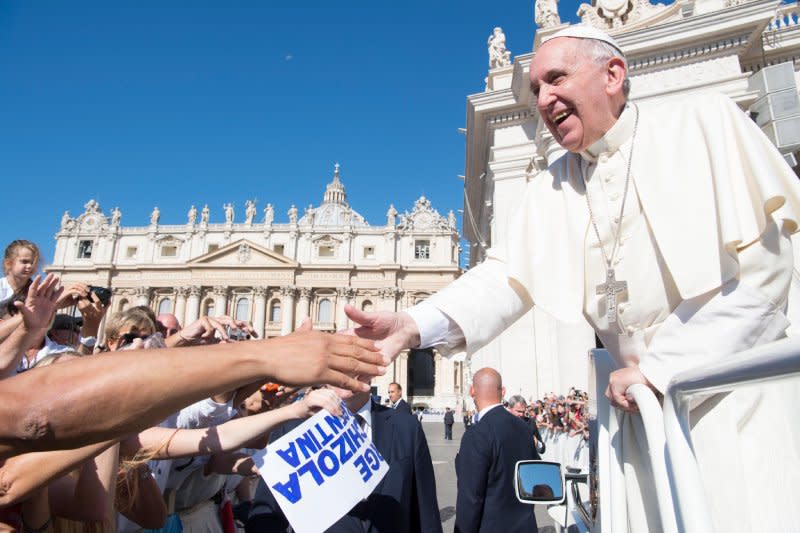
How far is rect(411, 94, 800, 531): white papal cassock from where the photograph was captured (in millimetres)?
1056

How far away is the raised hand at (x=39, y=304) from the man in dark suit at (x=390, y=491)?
1.18 meters

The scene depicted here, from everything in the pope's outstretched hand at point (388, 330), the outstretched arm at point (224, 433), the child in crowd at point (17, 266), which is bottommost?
the outstretched arm at point (224, 433)

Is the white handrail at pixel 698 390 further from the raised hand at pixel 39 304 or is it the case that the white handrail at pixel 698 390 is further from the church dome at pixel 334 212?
the church dome at pixel 334 212

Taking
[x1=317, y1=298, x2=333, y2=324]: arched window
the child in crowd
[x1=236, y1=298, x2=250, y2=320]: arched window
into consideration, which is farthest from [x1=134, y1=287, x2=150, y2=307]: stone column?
the child in crowd

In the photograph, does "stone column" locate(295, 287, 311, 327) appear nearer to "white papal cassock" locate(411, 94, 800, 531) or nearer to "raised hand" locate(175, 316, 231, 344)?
"raised hand" locate(175, 316, 231, 344)

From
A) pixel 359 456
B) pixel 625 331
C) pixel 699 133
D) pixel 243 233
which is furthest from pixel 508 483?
pixel 243 233

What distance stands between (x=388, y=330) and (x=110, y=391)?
92 centimetres

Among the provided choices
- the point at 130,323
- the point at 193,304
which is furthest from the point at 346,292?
the point at 130,323

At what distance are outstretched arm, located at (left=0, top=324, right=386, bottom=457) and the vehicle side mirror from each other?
1.41 metres

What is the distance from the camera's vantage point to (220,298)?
158 feet

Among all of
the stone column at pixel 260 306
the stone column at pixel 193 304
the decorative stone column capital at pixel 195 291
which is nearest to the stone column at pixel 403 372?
the stone column at pixel 260 306

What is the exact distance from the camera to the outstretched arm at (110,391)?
0.94m

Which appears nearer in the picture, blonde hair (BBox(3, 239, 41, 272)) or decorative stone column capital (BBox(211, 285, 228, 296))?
blonde hair (BBox(3, 239, 41, 272))

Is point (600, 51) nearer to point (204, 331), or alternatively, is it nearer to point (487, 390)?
point (204, 331)
